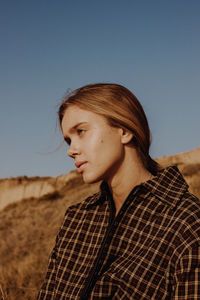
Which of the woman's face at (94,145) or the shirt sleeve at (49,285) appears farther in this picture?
the shirt sleeve at (49,285)

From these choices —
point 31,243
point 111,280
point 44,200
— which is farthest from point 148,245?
point 44,200

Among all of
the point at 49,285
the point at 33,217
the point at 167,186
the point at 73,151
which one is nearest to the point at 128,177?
the point at 167,186

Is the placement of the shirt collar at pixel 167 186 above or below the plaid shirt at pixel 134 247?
above

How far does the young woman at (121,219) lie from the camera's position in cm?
162

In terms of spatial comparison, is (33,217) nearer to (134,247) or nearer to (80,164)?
(80,164)

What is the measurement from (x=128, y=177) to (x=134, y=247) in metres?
0.44

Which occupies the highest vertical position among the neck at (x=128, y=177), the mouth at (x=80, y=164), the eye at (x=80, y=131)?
the eye at (x=80, y=131)

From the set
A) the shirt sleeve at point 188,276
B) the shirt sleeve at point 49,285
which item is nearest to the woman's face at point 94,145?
the shirt sleeve at point 188,276

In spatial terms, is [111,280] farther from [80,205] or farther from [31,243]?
[31,243]

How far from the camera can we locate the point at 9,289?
7.50m

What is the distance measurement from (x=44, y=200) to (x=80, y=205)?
21537mm

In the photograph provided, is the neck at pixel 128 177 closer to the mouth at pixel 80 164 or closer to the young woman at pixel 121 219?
the young woman at pixel 121 219

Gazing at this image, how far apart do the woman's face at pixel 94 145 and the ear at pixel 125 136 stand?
0.01m

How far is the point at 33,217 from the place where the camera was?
18609 millimetres
